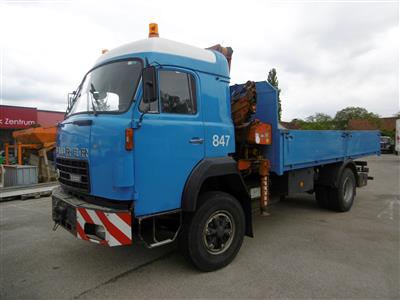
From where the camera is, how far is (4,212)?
23.1 ft

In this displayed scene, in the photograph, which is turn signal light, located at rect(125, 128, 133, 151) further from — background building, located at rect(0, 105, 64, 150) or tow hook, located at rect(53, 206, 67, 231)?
background building, located at rect(0, 105, 64, 150)

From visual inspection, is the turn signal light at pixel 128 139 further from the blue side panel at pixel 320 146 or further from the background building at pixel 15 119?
the background building at pixel 15 119

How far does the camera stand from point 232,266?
13.0 ft

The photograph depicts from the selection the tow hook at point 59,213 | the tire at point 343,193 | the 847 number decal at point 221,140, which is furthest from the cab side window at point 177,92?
the tire at point 343,193

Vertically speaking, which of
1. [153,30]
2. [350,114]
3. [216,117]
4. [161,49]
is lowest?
[216,117]

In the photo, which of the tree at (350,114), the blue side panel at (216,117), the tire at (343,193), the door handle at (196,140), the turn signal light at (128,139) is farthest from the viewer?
the tree at (350,114)

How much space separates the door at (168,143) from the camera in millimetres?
3221

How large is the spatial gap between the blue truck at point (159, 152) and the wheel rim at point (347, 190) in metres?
3.00

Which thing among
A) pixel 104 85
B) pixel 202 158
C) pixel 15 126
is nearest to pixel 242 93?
pixel 202 158

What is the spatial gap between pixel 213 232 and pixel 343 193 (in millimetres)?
4177

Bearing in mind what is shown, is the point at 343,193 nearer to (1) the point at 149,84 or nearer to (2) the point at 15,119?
(1) the point at 149,84

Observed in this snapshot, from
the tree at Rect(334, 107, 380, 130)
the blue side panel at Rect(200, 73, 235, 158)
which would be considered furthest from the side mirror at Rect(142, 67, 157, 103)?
the tree at Rect(334, 107, 380, 130)

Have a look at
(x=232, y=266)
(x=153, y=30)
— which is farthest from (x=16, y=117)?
(x=232, y=266)

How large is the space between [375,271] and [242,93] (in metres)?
2.99
